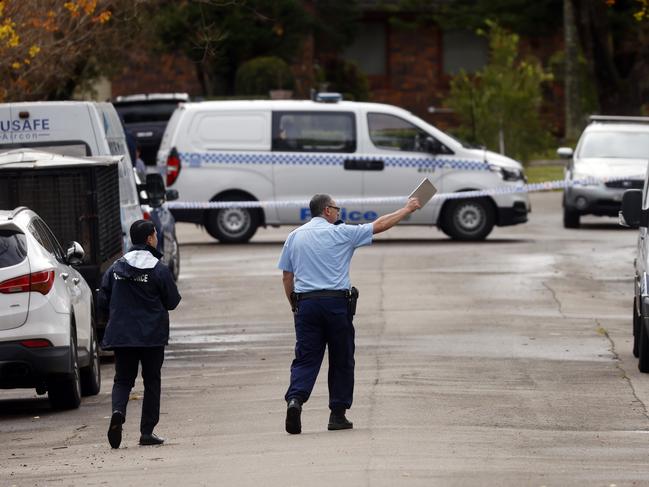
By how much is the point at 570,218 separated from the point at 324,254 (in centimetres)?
1768

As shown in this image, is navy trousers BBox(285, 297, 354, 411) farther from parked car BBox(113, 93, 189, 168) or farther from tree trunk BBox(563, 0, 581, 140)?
tree trunk BBox(563, 0, 581, 140)

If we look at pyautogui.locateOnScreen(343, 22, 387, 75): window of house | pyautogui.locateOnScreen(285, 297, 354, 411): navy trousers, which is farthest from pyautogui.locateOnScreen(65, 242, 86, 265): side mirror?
pyautogui.locateOnScreen(343, 22, 387, 75): window of house

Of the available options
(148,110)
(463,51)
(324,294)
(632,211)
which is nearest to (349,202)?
(148,110)

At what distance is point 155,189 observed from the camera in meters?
18.6

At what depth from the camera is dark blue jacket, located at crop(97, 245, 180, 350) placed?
410 inches

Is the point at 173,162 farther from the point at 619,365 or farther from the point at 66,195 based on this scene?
the point at 619,365

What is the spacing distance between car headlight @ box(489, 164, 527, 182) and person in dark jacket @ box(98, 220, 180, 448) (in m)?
15.5

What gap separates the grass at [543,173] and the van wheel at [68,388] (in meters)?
25.6

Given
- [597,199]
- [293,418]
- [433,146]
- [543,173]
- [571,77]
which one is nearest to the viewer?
[293,418]

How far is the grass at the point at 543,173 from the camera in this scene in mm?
37759

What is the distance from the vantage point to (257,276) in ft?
70.8

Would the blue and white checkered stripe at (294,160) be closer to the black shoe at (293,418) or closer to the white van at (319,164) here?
the white van at (319,164)

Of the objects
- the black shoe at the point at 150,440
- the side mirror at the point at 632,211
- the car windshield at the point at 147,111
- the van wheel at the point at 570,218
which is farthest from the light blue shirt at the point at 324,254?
the car windshield at the point at 147,111

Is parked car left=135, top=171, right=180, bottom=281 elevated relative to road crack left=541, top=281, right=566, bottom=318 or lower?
elevated
